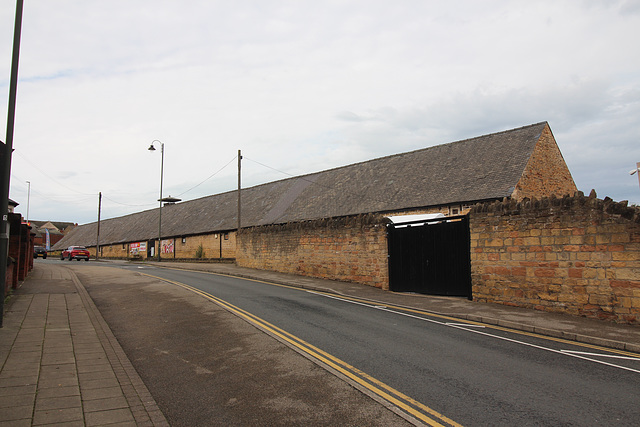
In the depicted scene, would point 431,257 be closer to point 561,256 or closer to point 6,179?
point 561,256

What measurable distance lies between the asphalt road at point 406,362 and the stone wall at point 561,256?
8.92ft

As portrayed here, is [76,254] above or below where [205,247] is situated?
below

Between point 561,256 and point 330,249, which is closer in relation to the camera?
point 561,256

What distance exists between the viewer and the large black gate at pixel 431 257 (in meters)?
13.3

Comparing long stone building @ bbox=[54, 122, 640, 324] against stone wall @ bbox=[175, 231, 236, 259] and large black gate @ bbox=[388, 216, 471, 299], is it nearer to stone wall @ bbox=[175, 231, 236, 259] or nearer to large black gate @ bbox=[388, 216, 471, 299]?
large black gate @ bbox=[388, 216, 471, 299]

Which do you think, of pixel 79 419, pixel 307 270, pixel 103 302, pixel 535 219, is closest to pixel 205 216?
pixel 307 270

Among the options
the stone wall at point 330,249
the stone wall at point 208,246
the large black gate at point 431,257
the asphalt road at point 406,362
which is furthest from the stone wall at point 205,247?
the asphalt road at point 406,362

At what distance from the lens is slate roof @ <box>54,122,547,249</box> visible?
2345cm

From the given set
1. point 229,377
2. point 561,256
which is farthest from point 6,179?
point 561,256

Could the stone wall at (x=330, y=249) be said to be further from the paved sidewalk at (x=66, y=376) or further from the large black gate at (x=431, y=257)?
the paved sidewalk at (x=66, y=376)

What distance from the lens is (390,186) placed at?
2820cm

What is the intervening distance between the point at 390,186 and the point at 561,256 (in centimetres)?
1793

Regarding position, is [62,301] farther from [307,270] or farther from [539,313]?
[539,313]

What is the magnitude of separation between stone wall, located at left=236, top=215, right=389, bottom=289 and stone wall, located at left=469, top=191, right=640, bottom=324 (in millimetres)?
4497
